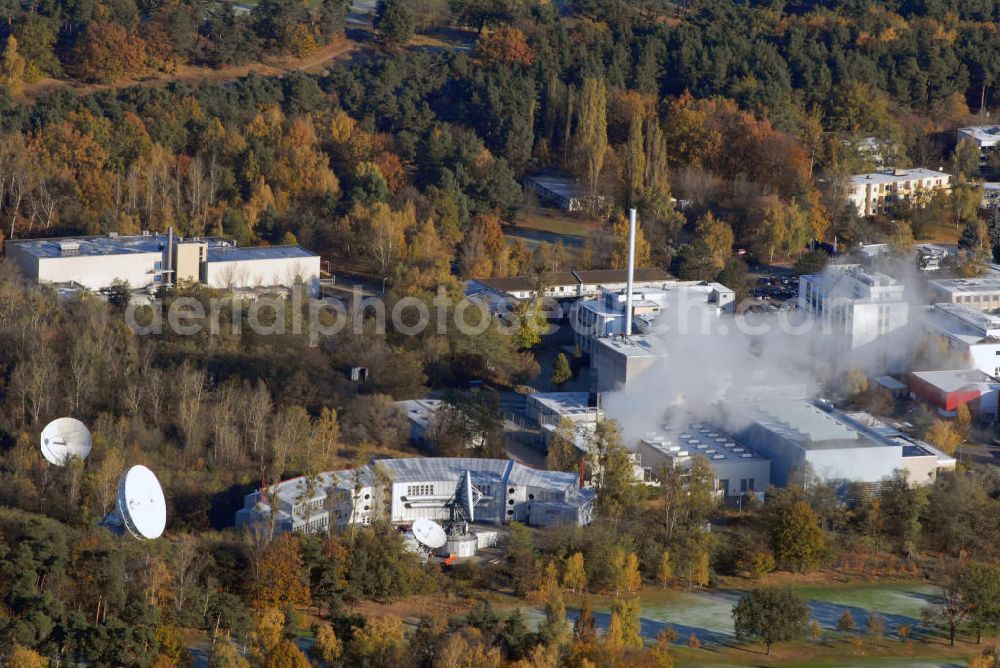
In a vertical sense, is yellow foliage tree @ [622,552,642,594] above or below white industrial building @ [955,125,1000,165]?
below

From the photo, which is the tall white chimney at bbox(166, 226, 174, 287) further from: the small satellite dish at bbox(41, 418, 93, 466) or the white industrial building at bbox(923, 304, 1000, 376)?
the white industrial building at bbox(923, 304, 1000, 376)

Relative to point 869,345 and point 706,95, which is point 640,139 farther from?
point 869,345

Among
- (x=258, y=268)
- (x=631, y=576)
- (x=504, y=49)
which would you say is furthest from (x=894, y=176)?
(x=631, y=576)

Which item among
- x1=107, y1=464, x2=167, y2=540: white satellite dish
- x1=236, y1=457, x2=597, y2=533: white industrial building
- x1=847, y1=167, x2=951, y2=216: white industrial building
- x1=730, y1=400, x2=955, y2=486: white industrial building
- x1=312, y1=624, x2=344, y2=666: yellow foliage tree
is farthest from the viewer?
x1=847, y1=167, x2=951, y2=216: white industrial building

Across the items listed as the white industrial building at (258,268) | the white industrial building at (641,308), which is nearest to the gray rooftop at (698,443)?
the white industrial building at (641,308)

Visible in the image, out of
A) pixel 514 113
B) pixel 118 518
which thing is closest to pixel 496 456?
pixel 118 518

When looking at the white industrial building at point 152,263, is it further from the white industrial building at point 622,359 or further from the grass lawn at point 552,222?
the white industrial building at point 622,359

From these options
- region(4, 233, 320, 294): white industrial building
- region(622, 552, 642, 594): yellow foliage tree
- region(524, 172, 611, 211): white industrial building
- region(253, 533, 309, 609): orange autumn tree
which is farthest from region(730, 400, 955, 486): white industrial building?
region(524, 172, 611, 211): white industrial building
